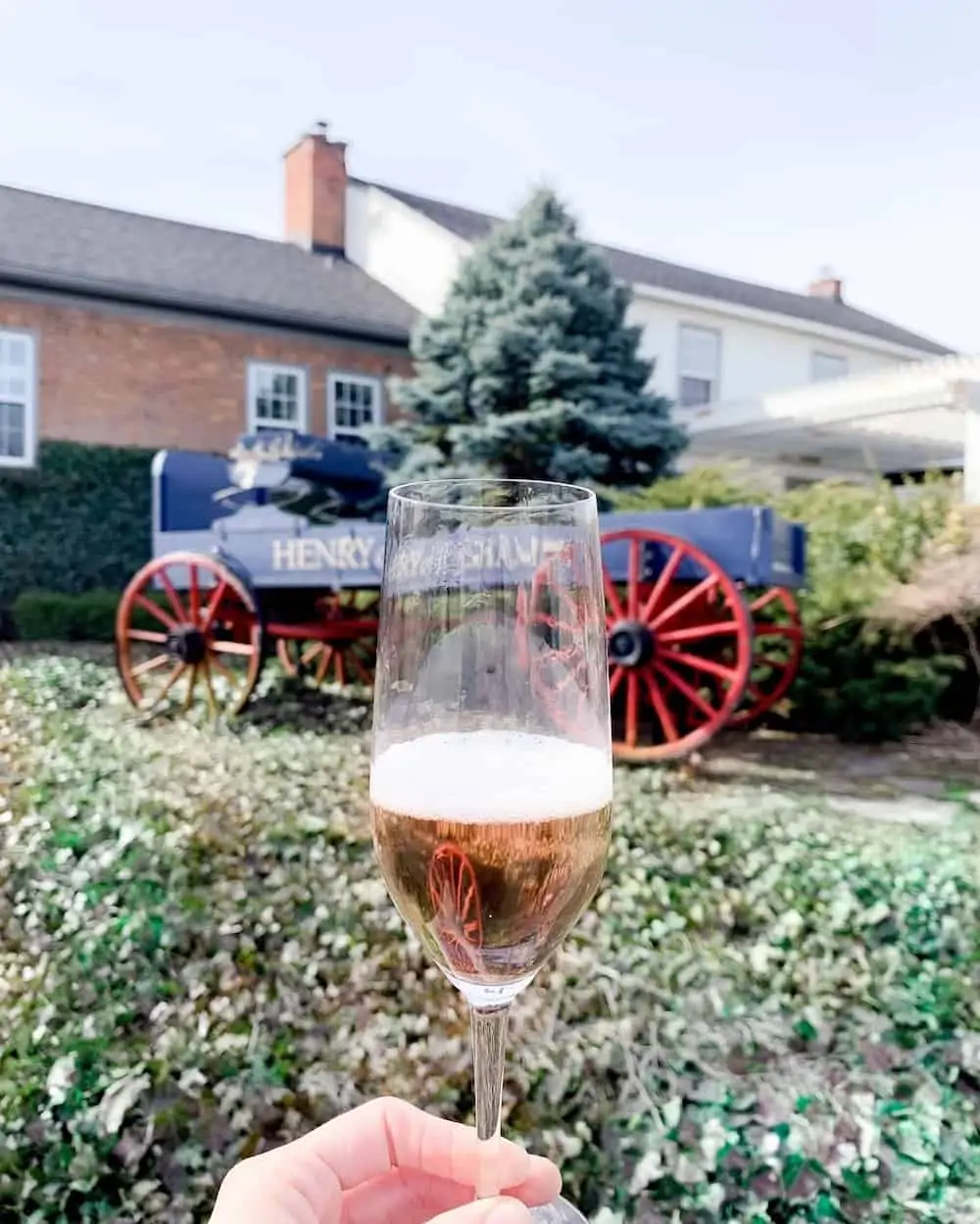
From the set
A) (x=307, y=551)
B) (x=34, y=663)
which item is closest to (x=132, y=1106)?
(x=307, y=551)

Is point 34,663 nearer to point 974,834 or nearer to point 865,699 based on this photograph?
point 865,699

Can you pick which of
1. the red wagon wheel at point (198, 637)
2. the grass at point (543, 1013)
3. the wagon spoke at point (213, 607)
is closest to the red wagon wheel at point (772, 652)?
the grass at point (543, 1013)

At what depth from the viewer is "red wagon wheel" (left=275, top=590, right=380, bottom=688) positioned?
724cm

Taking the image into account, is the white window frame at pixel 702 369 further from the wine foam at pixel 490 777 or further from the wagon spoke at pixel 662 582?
the wine foam at pixel 490 777

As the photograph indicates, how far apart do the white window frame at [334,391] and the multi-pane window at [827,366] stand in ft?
26.6

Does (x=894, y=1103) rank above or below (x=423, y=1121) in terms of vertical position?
below

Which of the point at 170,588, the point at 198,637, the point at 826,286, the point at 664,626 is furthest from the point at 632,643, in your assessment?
the point at 826,286

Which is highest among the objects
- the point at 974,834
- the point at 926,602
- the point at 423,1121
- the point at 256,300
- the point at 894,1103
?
the point at 256,300

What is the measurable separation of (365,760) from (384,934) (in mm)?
1899

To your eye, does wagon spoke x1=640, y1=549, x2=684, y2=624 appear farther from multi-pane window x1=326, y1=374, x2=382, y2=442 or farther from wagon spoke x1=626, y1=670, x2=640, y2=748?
multi-pane window x1=326, y1=374, x2=382, y2=442

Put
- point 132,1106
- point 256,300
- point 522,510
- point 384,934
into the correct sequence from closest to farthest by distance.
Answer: point 522,510
point 132,1106
point 384,934
point 256,300

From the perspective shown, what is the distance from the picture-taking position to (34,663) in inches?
325

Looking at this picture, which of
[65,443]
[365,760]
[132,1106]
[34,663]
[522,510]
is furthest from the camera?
[65,443]

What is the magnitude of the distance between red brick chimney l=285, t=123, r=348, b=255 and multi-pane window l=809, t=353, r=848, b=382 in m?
8.39
